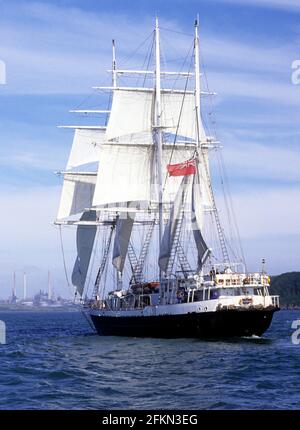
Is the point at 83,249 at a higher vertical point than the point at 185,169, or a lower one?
lower

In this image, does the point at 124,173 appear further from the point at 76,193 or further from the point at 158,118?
the point at 76,193

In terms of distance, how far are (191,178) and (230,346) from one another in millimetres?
17923

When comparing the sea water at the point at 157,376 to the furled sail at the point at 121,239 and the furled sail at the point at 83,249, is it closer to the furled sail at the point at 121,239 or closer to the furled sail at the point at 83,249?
the furled sail at the point at 121,239

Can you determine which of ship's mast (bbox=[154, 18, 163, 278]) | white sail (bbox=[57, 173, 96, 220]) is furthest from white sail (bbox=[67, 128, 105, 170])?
ship's mast (bbox=[154, 18, 163, 278])

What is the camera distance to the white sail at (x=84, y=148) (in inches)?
3509

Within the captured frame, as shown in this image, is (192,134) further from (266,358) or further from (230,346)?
(266,358)

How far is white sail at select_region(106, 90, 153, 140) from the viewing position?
77062 millimetres

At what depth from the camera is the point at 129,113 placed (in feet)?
254

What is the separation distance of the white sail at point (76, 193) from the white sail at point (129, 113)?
34.3 ft

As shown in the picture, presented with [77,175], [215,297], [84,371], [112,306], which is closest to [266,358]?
[84,371]

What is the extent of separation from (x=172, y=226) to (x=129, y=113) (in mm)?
17677

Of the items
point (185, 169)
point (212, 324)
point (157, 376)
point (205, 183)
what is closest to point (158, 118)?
point (205, 183)

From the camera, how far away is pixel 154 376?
3634 cm

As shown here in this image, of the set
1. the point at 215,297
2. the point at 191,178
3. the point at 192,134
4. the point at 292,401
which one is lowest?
the point at 292,401
